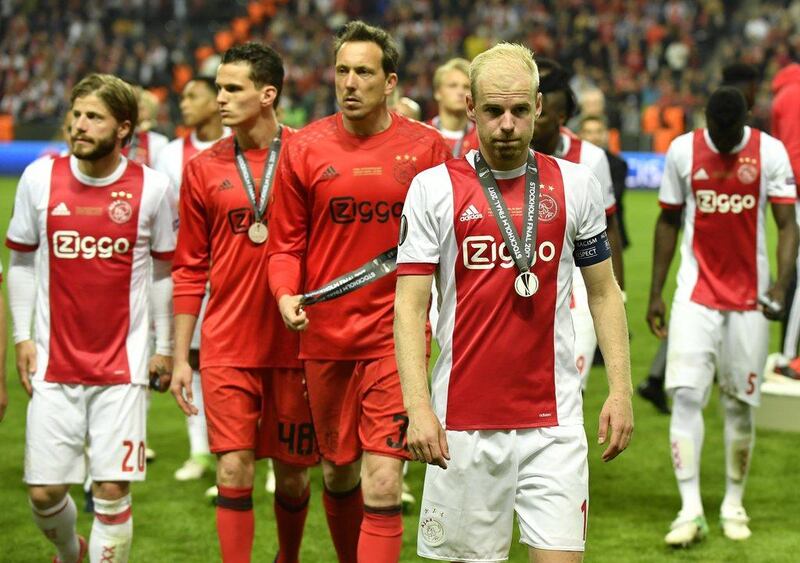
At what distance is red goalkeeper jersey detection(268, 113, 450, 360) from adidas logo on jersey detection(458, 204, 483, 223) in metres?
1.11

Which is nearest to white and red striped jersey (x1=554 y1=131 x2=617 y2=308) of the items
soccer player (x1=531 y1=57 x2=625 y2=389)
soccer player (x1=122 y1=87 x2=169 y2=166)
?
soccer player (x1=531 y1=57 x2=625 y2=389)

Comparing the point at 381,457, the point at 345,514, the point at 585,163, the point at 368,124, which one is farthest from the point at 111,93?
the point at 585,163

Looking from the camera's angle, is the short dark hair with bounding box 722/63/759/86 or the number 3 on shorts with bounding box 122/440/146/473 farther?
the short dark hair with bounding box 722/63/759/86

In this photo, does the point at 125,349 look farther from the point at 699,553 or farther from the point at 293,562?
the point at 699,553

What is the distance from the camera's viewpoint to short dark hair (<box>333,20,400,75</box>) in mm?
5539

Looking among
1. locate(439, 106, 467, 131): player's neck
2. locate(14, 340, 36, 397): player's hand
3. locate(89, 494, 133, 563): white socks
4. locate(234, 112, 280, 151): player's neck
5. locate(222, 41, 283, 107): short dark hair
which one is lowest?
locate(89, 494, 133, 563): white socks

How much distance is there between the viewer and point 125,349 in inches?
228

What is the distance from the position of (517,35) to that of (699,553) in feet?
86.5

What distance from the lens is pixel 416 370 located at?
4215 millimetres

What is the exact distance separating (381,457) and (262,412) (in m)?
0.75

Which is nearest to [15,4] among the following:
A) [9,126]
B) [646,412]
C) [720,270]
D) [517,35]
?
[9,126]

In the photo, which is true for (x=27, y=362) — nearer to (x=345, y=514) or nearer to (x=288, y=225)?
(x=288, y=225)

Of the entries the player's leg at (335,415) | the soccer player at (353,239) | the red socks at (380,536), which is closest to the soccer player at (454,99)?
the soccer player at (353,239)

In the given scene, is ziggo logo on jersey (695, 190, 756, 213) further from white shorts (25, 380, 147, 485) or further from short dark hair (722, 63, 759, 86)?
white shorts (25, 380, 147, 485)
